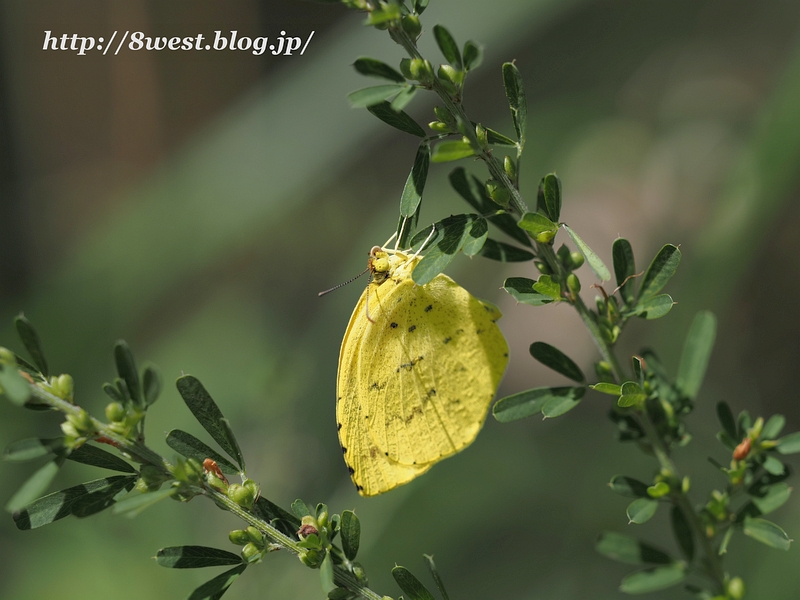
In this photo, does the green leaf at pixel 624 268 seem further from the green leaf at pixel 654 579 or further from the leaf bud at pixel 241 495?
the leaf bud at pixel 241 495

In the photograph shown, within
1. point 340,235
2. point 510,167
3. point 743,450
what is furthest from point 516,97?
point 340,235

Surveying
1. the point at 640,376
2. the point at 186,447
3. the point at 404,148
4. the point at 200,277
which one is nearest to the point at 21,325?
the point at 186,447

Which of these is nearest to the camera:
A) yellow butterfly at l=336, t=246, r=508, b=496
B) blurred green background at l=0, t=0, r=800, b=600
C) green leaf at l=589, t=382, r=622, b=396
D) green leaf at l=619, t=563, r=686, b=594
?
green leaf at l=589, t=382, r=622, b=396

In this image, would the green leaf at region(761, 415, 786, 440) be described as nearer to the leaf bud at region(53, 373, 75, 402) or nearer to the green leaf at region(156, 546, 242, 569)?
the green leaf at region(156, 546, 242, 569)

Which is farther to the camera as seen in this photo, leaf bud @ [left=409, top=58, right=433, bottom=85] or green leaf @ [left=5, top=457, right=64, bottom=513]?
leaf bud @ [left=409, top=58, right=433, bottom=85]

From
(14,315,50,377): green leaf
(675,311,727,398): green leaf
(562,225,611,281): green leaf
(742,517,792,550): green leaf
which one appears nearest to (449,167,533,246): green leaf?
(562,225,611,281): green leaf

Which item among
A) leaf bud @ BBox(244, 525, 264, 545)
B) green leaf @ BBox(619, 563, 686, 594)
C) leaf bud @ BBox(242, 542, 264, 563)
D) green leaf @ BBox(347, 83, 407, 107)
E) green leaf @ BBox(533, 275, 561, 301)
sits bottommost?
green leaf @ BBox(619, 563, 686, 594)

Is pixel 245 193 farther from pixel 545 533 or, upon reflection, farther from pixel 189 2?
pixel 545 533
